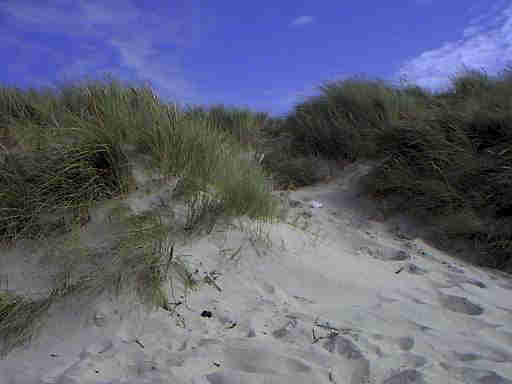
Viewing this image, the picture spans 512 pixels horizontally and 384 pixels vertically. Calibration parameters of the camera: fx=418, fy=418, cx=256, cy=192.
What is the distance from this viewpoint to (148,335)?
7.64 ft

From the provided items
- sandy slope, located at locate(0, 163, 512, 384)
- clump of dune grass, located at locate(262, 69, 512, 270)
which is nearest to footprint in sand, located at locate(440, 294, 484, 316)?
sandy slope, located at locate(0, 163, 512, 384)

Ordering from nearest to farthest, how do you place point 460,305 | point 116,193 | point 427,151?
point 460,305
point 116,193
point 427,151

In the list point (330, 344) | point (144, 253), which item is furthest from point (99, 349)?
point (330, 344)

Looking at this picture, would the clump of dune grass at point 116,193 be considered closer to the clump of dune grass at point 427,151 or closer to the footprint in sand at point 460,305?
the footprint in sand at point 460,305

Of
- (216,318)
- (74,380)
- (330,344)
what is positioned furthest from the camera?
(216,318)

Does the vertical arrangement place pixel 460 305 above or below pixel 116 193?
below

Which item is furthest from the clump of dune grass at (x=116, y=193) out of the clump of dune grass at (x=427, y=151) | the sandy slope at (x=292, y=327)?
the clump of dune grass at (x=427, y=151)

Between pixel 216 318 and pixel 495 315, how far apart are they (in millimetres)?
1767

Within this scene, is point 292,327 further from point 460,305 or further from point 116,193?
point 116,193

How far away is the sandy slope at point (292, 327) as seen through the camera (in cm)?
196

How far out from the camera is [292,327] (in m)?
2.38

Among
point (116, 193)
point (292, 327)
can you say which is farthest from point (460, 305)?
point (116, 193)

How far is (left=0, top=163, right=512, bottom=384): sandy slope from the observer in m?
1.96

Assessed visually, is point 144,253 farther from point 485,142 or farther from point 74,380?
point 485,142
